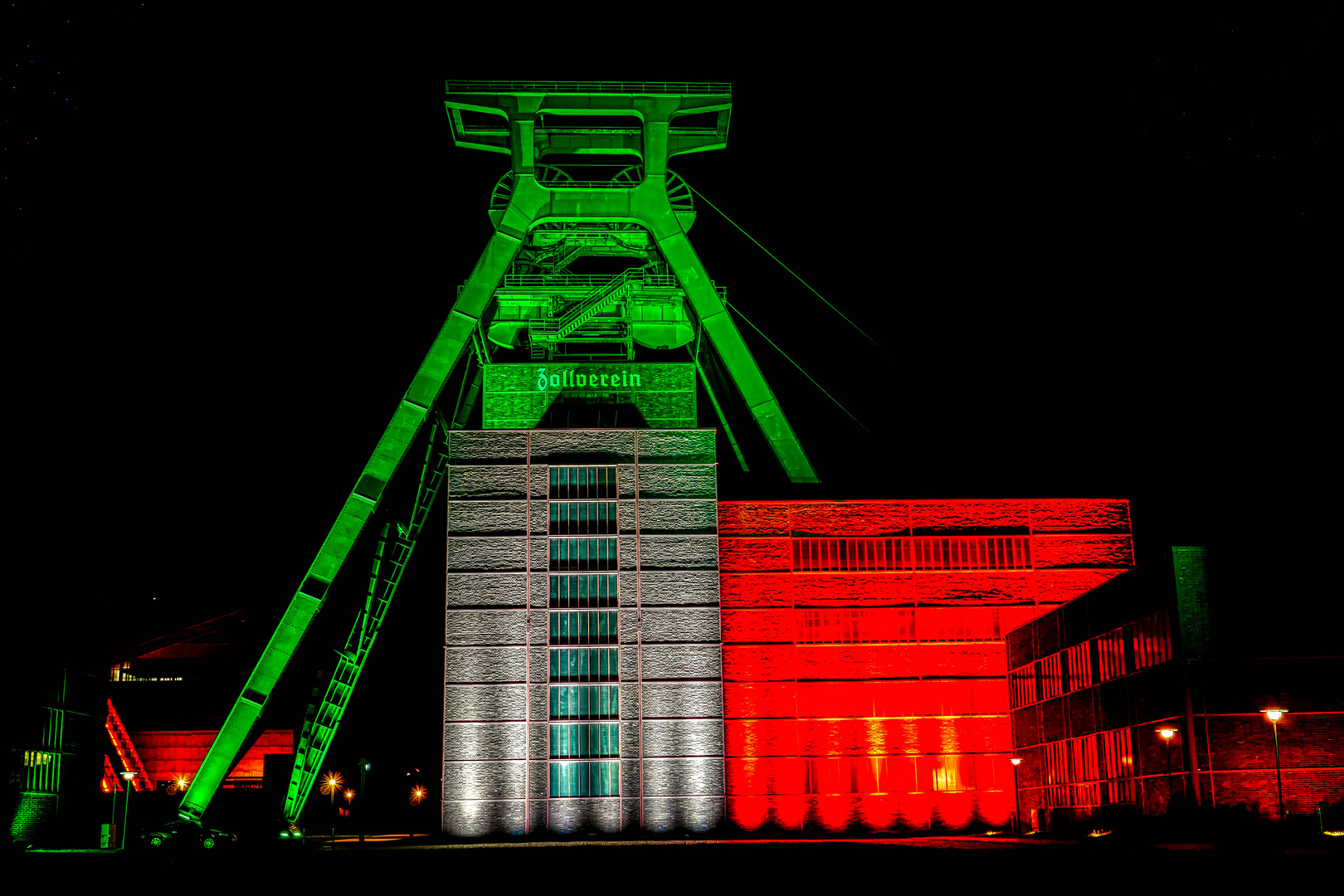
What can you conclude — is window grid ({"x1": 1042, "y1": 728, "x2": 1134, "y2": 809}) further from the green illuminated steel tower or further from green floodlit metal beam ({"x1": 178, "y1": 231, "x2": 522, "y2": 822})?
green floodlit metal beam ({"x1": 178, "y1": 231, "x2": 522, "y2": 822})

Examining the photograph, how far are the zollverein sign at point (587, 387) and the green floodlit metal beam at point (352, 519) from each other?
169 cm

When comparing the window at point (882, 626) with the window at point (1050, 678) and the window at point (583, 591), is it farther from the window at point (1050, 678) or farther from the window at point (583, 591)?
the window at point (583, 591)

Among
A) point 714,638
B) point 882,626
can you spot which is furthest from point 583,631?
point 882,626

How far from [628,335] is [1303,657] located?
2199 centimetres

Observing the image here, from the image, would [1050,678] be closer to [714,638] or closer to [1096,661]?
[1096,661]

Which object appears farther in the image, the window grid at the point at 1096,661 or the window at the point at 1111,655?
the window at the point at 1111,655

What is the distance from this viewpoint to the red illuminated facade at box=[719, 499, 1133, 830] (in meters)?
38.9

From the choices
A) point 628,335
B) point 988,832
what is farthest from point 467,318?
point 988,832

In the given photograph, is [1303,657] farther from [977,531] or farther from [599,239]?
[599,239]

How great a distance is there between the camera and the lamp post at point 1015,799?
1506 inches

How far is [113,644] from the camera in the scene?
43.4m

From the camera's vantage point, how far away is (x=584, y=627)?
38812 mm

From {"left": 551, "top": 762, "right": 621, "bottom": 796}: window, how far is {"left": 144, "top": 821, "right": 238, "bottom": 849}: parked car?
29.1ft

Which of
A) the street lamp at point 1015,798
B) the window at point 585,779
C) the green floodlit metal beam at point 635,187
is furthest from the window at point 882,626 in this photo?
the window at point 585,779
